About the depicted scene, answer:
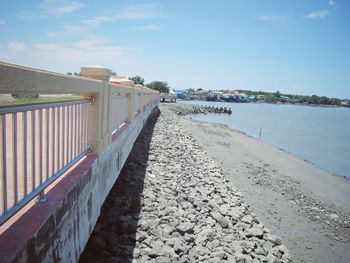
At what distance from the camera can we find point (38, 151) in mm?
3023

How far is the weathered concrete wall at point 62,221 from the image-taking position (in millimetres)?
2131

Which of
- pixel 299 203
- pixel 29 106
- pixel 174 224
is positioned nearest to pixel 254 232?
pixel 174 224

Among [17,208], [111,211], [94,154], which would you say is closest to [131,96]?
[111,211]

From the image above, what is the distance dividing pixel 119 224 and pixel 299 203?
328 inches

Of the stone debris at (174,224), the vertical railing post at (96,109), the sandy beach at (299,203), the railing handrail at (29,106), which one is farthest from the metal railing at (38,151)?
the sandy beach at (299,203)

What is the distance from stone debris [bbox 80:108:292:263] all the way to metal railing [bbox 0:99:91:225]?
6.07ft

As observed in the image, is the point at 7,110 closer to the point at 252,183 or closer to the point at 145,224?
the point at 145,224

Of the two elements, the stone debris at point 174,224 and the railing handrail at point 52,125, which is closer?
the railing handrail at point 52,125

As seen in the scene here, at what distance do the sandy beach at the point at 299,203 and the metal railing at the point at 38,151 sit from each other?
6.29m

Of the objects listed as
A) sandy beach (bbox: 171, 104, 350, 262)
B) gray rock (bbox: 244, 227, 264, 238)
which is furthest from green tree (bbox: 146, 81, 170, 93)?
gray rock (bbox: 244, 227, 264, 238)

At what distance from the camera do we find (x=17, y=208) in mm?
2346

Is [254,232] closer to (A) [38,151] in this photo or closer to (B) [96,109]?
(B) [96,109]

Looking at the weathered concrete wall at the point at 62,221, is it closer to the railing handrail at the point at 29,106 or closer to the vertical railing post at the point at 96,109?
the vertical railing post at the point at 96,109

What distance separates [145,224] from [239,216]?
10.1ft
